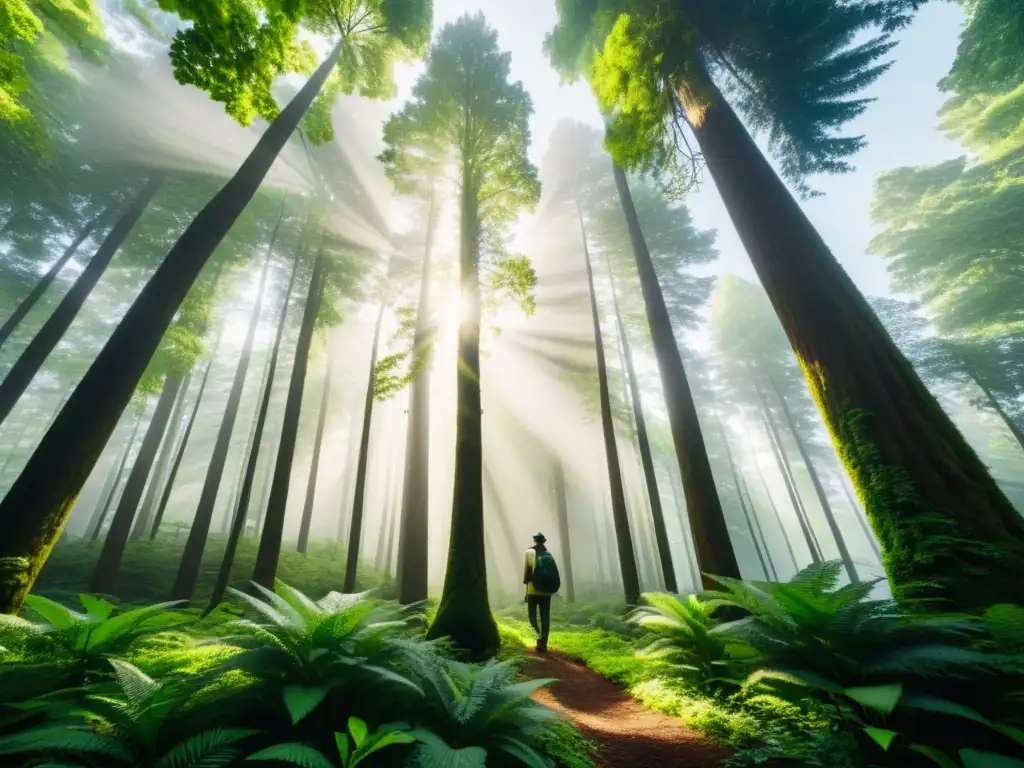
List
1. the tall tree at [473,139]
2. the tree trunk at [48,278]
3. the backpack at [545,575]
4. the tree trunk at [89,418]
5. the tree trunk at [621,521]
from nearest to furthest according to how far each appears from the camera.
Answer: the tree trunk at [89,418], the backpack at [545,575], the tall tree at [473,139], the tree trunk at [621,521], the tree trunk at [48,278]

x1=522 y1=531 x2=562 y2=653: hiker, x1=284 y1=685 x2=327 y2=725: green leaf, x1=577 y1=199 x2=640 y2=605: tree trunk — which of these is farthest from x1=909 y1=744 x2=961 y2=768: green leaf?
x1=577 y1=199 x2=640 y2=605: tree trunk

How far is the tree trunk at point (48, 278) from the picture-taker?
43.5 feet

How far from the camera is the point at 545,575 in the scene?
260 inches

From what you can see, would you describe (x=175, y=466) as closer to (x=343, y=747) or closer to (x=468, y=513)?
(x=468, y=513)

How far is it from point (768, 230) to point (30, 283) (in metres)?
28.5

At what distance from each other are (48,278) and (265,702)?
18976 mm

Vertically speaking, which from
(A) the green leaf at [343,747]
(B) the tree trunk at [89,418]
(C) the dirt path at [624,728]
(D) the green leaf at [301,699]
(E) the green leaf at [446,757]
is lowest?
(C) the dirt path at [624,728]

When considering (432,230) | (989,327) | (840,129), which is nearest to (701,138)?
(840,129)

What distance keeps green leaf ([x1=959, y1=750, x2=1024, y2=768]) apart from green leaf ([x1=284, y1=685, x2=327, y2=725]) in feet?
9.11

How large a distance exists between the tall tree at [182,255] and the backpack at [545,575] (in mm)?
5826

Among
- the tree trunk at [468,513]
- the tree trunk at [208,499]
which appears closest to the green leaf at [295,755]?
the tree trunk at [468,513]

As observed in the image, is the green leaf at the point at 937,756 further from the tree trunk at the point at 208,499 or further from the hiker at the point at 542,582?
the tree trunk at the point at 208,499

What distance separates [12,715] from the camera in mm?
2104

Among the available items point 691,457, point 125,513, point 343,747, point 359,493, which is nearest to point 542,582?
point 691,457
